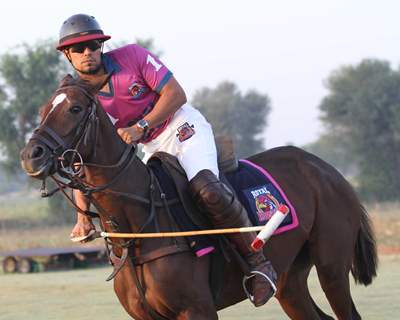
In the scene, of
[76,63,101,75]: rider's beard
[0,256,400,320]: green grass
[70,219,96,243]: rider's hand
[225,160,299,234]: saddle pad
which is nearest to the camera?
[76,63,101,75]: rider's beard

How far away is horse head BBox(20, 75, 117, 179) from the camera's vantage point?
499cm

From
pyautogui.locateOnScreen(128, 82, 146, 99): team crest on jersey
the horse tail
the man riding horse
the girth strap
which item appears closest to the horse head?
the man riding horse

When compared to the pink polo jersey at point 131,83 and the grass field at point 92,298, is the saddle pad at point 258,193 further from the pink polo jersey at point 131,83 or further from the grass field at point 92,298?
the grass field at point 92,298

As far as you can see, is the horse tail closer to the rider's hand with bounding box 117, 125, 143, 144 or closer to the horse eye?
the rider's hand with bounding box 117, 125, 143, 144

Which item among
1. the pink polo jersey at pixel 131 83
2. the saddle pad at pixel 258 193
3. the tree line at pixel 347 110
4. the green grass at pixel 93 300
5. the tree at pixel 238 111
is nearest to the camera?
the pink polo jersey at pixel 131 83

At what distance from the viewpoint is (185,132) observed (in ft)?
20.2

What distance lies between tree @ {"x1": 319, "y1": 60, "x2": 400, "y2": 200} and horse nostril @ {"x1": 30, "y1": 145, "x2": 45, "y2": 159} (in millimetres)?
48214

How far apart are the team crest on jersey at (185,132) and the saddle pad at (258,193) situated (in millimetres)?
627

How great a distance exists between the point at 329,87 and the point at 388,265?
1783 inches

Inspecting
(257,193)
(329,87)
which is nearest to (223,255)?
(257,193)

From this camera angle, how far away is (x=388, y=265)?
1656 centimetres

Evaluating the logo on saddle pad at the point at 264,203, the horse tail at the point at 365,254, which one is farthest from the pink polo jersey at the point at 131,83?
the horse tail at the point at 365,254

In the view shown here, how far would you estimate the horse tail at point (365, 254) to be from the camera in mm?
7734

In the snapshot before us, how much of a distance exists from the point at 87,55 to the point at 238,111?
81.6 metres
